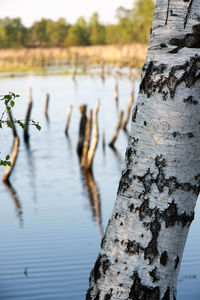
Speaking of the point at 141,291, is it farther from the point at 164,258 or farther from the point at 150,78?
the point at 150,78

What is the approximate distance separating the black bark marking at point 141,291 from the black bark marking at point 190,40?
4.40 ft

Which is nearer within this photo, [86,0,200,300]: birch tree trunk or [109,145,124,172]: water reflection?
[86,0,200,300]: birch tree trunk

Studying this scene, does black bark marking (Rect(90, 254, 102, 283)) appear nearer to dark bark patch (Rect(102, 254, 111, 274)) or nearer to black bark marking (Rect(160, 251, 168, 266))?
dark bark patch (Rect(102, 254, 111, 274))

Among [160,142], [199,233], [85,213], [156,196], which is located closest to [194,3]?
[160,142]

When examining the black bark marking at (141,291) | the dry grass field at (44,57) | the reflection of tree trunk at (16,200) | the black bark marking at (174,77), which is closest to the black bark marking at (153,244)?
the black bark marking at (141,291)

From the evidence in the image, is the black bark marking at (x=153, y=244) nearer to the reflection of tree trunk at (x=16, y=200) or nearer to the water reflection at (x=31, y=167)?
the reflection of tree trunk at (x=16, y=200)

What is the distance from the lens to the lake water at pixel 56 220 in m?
8.29

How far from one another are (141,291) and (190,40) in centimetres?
146

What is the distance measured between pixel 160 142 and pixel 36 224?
960 centimetres

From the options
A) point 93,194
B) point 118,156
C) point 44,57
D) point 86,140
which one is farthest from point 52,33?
point 93,194

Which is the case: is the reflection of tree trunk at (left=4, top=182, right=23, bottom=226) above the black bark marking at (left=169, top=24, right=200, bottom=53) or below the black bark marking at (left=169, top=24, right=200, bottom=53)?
below

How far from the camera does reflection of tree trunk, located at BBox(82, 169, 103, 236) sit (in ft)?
44.0

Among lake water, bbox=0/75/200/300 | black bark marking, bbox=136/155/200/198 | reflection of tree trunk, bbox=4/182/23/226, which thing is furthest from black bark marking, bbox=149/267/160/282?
reflection of tree trunk, bbox=4/182/23/226

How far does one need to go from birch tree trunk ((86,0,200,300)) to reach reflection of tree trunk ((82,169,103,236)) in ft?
27.6
